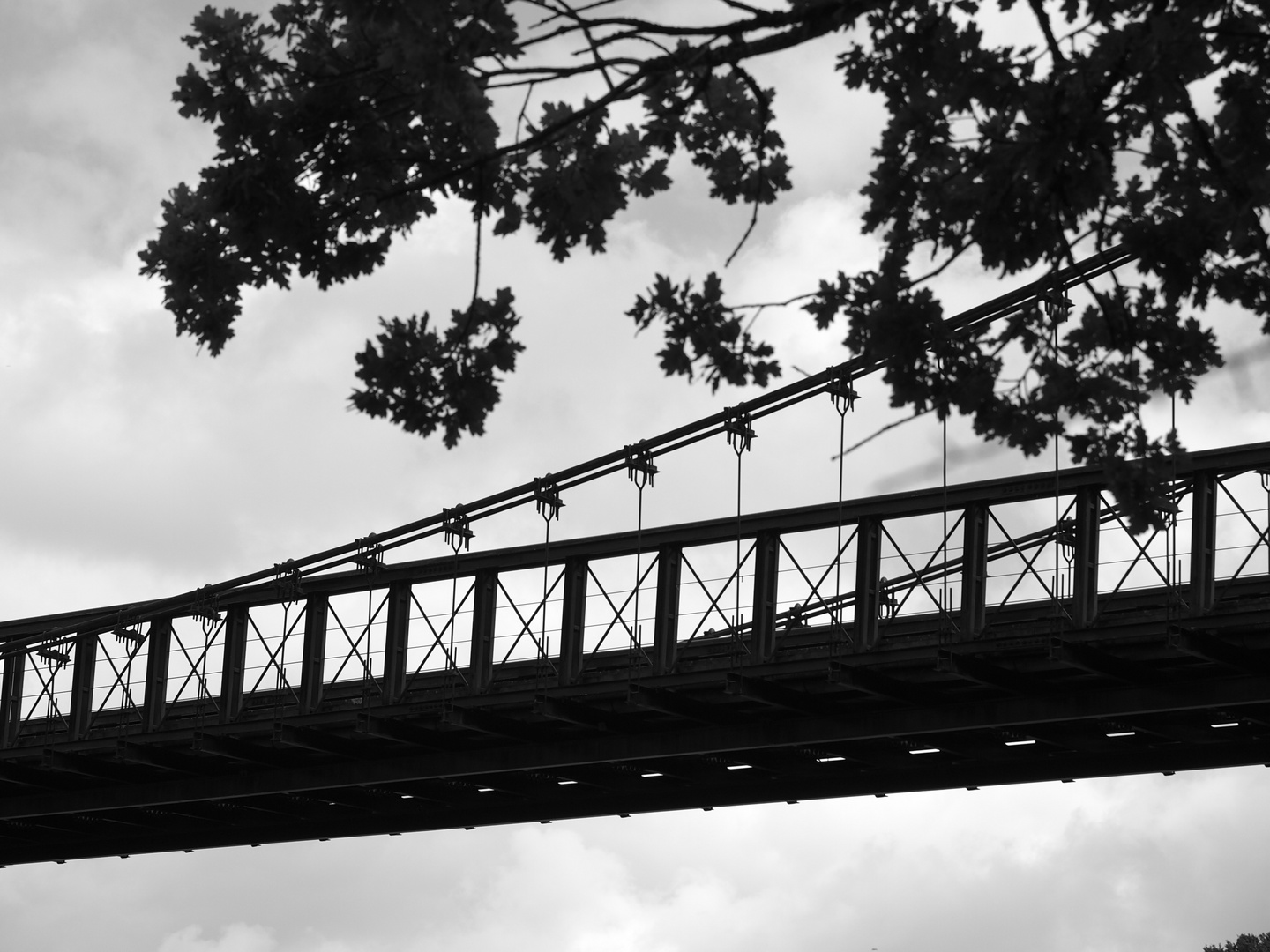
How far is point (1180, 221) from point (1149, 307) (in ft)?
3.53

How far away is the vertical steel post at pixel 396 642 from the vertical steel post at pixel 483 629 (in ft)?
2.11

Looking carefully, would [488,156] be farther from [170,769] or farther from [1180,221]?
[170,769]

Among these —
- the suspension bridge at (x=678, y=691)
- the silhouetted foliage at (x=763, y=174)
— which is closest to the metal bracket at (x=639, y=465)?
the suspension bridge at (x=678, y=691)

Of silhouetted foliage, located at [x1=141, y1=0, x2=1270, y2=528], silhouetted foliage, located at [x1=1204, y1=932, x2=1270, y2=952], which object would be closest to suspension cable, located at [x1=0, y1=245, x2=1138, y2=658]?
silhouetted foliage, located at [x1=141, y1=0, x2=1270, y2=528]

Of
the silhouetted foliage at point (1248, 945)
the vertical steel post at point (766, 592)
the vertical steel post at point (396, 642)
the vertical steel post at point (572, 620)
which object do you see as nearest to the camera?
the vertical steel post at point (766, 592)

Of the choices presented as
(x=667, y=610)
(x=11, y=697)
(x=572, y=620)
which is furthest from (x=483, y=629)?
(x=11, y=697)

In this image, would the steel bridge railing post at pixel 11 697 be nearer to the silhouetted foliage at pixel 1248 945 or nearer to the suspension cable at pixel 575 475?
the suspension cable at pixel 575 475

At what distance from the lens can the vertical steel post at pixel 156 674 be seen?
167ft

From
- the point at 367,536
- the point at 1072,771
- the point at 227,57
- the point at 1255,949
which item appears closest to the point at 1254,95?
the point at 227,57

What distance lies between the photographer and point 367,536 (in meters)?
47.9

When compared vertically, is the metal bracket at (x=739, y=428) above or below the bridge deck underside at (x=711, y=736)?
above

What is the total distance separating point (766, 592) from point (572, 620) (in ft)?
16.5

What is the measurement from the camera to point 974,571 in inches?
1435

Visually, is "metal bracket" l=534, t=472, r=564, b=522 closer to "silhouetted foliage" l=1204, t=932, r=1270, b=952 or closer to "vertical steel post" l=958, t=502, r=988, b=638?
"vertical steel post" l=958, t=502, r=988, b=638
